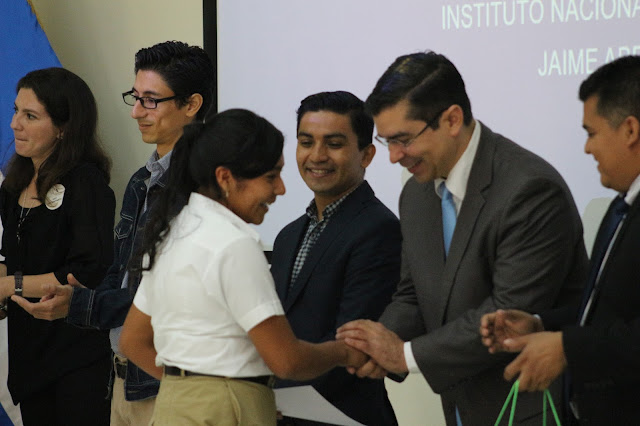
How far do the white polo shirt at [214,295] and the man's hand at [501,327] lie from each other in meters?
0.51

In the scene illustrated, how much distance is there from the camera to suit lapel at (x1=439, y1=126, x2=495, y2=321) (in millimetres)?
2361

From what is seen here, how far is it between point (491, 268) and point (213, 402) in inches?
31.5

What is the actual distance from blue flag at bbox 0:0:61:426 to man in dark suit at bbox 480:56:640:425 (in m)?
2.85

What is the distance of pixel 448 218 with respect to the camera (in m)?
2.51

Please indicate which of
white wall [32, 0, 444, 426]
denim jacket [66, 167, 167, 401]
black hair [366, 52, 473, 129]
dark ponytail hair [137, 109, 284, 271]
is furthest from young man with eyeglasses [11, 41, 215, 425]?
white wall [32, 0, 444, 426]

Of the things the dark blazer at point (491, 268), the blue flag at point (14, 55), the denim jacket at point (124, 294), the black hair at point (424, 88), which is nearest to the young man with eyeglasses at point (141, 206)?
the denim jacket at point (124, 294)

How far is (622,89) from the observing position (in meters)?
2.13

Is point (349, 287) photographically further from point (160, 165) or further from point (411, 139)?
point (160, 165)

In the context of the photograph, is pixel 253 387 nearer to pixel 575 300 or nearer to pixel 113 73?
pixel 575 300

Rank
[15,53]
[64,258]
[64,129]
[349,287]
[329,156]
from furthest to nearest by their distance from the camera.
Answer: [15,53], [64,129], [64,258], [329,156], [349,287]

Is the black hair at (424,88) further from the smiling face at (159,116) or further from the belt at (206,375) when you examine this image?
the smiling face at (159,116)

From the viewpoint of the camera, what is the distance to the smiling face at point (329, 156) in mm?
2777

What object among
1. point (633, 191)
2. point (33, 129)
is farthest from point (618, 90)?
point (33, 129)

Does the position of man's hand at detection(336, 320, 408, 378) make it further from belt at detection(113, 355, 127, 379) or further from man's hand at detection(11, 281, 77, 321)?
man's hand at detection(11, 281, 77, 321)
